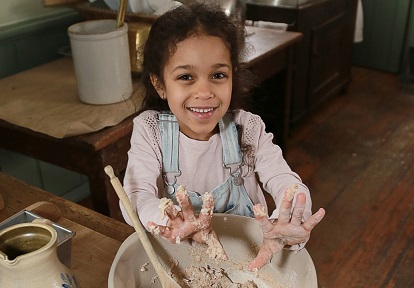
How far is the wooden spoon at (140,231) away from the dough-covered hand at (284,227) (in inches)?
5.5

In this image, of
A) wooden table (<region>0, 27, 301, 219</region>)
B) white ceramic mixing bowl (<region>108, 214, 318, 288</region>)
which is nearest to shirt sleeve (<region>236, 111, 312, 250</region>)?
white ceramic mixing bowl (<region>108, 214, 318, 288</region>)

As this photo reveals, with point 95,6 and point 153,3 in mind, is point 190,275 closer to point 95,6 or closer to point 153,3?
point 153,3

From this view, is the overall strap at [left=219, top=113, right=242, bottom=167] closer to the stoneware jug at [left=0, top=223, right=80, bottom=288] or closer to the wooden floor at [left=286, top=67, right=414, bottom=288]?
the stoneware jug at [left=0, top=223, right=80, bottom=288]

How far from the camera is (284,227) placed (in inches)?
28.8

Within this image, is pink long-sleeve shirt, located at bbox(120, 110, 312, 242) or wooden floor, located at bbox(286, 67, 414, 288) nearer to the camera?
pink long-sleeve shirt, located at bbox(120, 110, 312, 242)

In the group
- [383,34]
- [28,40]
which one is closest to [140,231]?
[28,40]

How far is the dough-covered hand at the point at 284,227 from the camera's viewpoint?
71 cm

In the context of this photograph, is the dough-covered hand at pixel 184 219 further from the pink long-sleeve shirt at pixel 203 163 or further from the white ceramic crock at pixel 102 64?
the white ceramic crock at pixel 102 64

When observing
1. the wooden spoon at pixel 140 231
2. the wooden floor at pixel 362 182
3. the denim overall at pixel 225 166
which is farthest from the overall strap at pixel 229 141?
the wooden floor at pixel 362 182

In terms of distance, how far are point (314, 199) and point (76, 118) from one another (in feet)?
4.39

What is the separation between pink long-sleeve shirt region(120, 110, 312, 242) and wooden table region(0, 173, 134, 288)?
0.08 m

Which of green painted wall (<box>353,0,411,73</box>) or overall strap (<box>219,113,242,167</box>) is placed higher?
overall strap (<box>219,113,242,167</box>)

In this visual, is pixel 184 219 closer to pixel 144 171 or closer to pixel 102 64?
pixel 144 171

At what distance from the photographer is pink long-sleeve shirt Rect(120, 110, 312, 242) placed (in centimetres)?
94
